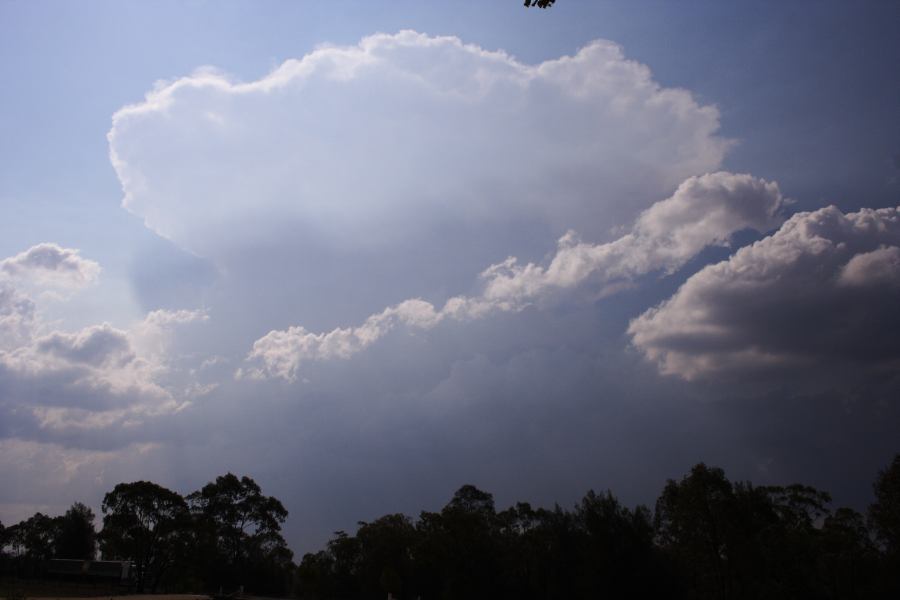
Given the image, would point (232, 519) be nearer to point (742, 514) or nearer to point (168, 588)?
point (168, 588)

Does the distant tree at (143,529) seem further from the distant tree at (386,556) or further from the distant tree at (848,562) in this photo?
the distant tree at (848,562)

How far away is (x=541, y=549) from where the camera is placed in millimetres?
63750

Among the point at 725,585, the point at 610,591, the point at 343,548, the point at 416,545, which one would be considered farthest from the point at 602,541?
the point at 343,548

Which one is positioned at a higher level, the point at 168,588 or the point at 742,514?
the point at 742,514

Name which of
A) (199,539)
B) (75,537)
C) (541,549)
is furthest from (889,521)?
(75,537)

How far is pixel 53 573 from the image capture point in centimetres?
9069

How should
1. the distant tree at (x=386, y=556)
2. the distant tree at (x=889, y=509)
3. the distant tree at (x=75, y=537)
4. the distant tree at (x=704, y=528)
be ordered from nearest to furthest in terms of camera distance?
1. the distant tree at (x=889, y=509)
2. the distant tree at (x=704, y=528)
3. the distant tree at (x=386, y=556)
4. the distant tree at (x=75, y=537)

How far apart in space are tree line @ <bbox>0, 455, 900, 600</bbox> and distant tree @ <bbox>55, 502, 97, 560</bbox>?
802 cm

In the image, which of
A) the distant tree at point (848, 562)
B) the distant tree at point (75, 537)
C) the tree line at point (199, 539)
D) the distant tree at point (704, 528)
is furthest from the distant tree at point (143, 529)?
the distant tree at point (848, 562)

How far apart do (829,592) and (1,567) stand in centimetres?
10872

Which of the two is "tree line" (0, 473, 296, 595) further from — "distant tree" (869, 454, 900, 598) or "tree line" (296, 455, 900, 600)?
"distant tree" (869, 454, 900, 598)

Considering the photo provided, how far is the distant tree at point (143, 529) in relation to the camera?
70.5m

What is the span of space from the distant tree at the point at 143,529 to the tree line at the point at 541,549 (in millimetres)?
115

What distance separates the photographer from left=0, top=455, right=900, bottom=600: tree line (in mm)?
51250
